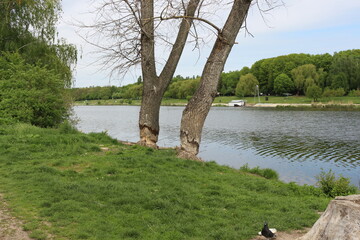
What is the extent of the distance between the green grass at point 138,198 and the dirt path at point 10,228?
0.41 ft

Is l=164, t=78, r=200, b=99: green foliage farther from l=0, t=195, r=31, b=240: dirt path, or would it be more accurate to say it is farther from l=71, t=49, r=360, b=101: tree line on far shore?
l=0, t=195, r=31, b=240: dirt path

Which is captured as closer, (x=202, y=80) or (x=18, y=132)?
(x=202, y=80)

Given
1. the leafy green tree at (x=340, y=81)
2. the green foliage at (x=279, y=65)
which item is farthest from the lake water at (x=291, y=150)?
the green foliage at (x=279, y=65)

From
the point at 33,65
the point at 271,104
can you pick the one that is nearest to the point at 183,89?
the point at 271,104

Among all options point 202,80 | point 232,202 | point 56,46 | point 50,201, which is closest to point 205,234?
point 232,202

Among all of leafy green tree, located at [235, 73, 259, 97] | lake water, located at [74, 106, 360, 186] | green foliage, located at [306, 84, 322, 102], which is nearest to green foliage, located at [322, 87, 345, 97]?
green foliage, located at [306, 84, 322, 102]

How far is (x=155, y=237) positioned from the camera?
458 cm

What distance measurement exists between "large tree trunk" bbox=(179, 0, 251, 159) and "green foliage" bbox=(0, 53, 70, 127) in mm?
8833

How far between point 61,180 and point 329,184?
6.94 metres

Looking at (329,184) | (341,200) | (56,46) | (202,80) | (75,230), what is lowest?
(329,184)

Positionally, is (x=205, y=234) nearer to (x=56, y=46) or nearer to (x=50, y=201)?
(x=50, y=201)

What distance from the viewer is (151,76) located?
11570 mm

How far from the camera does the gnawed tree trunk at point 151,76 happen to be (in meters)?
11.3

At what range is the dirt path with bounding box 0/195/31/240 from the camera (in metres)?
4.36
